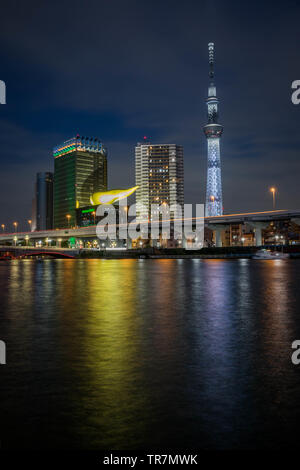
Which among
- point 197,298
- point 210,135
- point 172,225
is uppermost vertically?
point 210,135

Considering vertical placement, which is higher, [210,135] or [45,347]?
[210,135]

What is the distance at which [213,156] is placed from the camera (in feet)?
568

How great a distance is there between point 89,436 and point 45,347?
425 cm

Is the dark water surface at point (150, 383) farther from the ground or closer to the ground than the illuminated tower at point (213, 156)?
closer to the ground

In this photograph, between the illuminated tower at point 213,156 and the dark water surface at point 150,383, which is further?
the illuminated tower at point 213,156

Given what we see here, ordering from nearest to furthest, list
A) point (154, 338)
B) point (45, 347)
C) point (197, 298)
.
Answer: point (45, 347)
point (154, 338)
point (197, 298)

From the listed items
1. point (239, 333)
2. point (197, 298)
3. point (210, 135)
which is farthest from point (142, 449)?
point (210, 135)

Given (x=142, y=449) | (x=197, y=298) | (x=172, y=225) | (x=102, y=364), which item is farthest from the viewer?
(x=172, y=225)

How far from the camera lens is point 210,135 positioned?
180250 mm

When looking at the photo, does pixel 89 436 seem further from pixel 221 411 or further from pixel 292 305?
pixel 292 305

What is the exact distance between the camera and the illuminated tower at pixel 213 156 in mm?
163712

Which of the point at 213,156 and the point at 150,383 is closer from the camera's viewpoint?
the point at 150,383

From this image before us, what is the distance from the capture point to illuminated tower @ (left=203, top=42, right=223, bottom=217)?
163712 millimetres

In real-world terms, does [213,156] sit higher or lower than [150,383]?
higher
